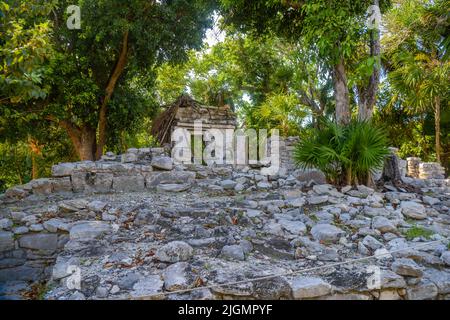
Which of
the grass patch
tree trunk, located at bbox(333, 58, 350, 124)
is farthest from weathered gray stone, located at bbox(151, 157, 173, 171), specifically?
the grass patch

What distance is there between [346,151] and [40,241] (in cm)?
447

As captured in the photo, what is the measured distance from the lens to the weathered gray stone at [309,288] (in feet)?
9.04

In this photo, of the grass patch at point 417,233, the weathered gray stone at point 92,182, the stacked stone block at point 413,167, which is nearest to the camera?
the grass patch at point 417,233

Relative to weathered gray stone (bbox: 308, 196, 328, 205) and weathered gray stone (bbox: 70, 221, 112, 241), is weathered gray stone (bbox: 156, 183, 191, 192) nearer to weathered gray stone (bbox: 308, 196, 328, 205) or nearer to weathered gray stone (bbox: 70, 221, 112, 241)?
weathered gray stone (bbox: 70, 221, 112, 241)

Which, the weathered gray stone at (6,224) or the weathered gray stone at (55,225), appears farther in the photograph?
the weathered gray stone at (6,224)

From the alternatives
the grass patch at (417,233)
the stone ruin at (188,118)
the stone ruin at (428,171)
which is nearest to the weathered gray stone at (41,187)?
the stone ruin at (188,118)

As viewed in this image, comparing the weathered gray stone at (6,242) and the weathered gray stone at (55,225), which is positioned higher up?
the weathered gray stone at (55,225)

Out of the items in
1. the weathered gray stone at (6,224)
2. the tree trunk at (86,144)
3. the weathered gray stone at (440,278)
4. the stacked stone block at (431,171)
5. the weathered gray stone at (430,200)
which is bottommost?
the weathered gray stone at (440,278)

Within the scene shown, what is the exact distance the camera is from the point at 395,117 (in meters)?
14.0

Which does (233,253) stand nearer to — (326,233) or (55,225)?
(326,233)

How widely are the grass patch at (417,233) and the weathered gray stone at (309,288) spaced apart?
1644 millimetres

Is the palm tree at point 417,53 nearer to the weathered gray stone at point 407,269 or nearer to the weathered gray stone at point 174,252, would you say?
the weathered gray stone at point 407,269

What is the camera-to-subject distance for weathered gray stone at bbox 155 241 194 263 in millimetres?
3197

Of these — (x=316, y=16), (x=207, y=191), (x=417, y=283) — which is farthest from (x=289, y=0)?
(x=417, y=283)
